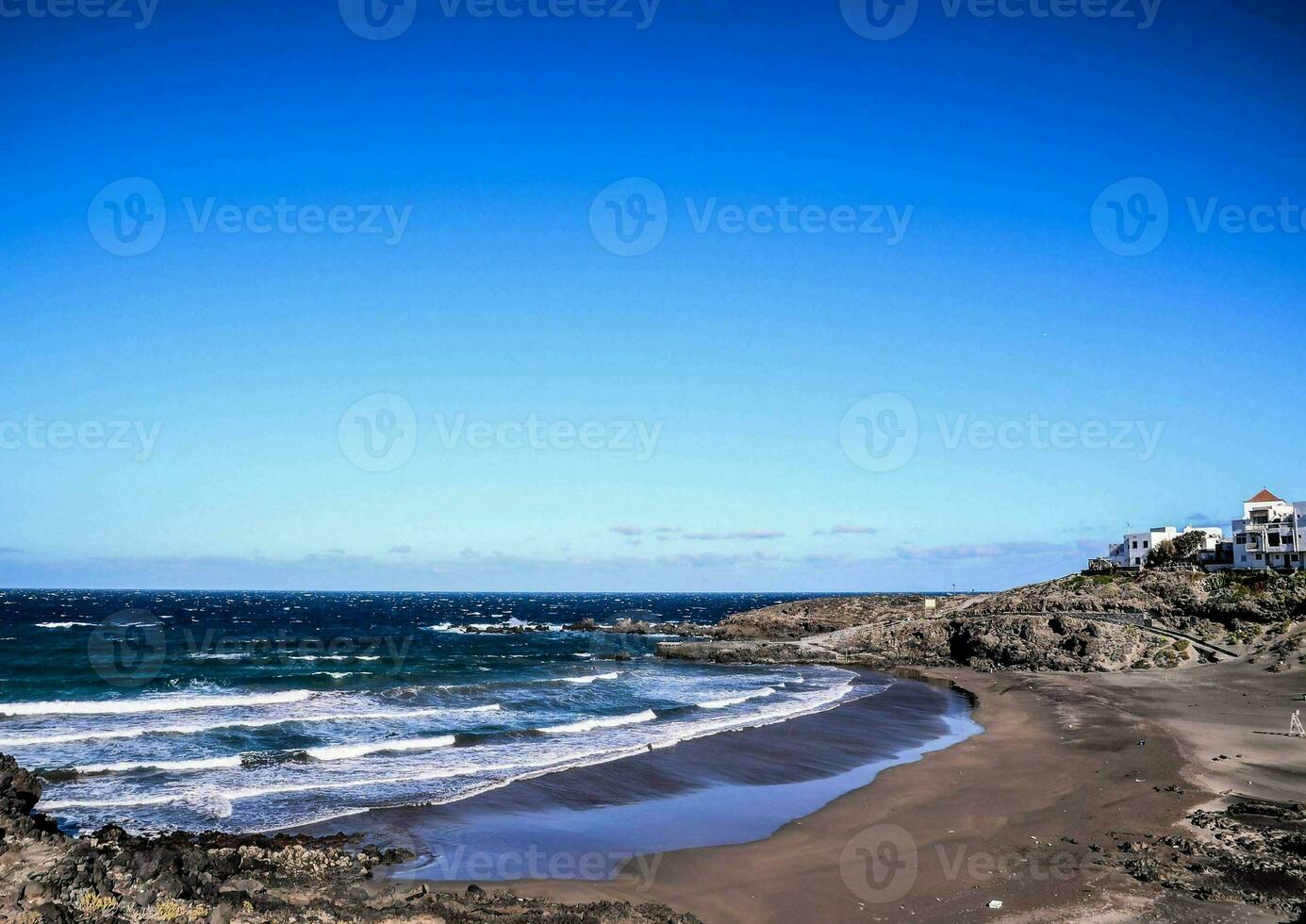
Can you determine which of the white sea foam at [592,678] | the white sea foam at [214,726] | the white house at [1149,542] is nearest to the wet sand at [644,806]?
the white sea foam at [214,726]

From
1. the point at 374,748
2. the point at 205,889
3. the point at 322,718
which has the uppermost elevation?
the point at 205,889

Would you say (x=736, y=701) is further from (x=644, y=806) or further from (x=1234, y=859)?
(x=1234, y=859)

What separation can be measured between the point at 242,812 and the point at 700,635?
69.7 metres

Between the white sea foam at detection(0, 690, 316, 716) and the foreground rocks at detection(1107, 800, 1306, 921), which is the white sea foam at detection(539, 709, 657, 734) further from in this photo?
the foreground rocks at detection(1107, 800, 1306, 921)

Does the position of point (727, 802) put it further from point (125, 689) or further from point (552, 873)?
point (125, 689)

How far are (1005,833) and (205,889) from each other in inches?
616

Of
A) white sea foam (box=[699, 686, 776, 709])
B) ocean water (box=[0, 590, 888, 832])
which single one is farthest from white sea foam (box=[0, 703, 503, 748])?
white sea foam (box=[699, 686, 776, 709])

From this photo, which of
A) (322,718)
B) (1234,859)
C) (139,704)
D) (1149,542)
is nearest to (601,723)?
(322,718)

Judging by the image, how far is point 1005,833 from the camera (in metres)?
18.0

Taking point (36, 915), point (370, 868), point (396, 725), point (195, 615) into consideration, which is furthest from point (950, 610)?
point (195, 615)

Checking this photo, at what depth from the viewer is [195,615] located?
10988 cm

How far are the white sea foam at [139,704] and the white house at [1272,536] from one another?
7573 cm

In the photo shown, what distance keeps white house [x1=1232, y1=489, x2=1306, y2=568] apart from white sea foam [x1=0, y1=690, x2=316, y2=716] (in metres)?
75.7

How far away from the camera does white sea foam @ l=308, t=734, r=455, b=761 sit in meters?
26.1
